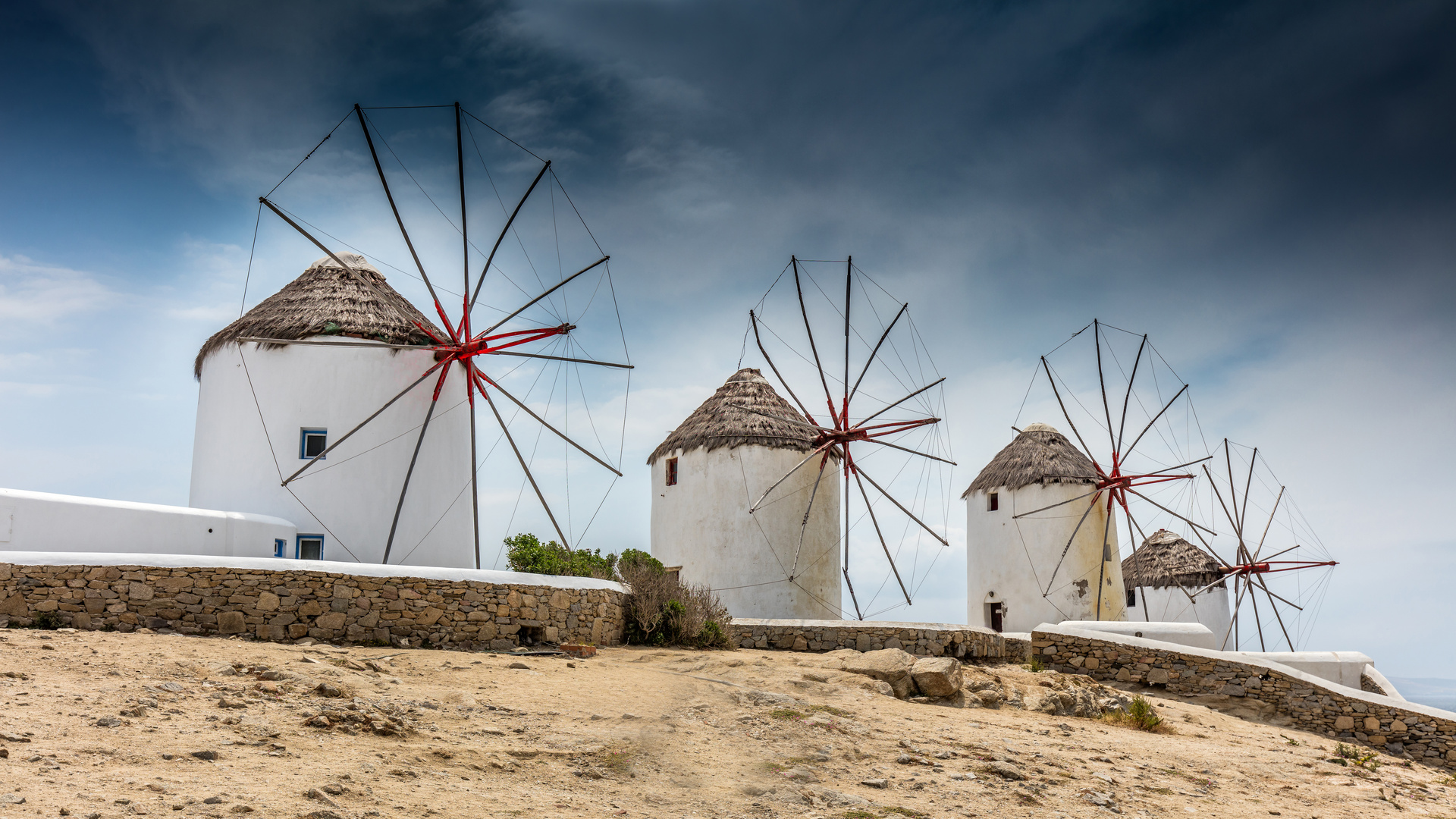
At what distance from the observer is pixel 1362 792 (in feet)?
33.2

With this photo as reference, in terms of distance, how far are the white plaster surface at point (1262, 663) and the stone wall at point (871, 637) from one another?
46.4 inches

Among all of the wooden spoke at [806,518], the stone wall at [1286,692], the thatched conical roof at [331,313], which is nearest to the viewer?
the stone wall at [1286,692]

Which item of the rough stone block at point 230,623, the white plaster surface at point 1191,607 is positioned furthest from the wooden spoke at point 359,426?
the white plaster surface at point 1191,607

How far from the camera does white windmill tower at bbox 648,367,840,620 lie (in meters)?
20.7

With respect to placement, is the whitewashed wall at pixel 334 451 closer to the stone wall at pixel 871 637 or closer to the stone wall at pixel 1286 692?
the stone wall at pixel 871 637

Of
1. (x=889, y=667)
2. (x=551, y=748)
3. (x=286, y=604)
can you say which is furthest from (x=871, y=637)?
(x=286, y=604)

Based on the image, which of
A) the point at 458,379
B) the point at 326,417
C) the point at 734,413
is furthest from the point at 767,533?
the point at 326,417

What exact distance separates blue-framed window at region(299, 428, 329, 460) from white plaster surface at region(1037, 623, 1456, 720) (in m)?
12.0

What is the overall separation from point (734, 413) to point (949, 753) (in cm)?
1334

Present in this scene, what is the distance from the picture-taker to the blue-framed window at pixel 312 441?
51.2 feet

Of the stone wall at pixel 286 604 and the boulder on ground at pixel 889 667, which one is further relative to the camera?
the boulder on ground at pixel 889 667

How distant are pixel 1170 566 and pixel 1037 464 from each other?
759 cm

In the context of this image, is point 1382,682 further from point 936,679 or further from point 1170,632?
point 936,679

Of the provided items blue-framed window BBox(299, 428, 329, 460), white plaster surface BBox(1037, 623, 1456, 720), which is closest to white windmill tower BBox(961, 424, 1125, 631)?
white plaster surface BBox(1037, 623, 1456, 720)
